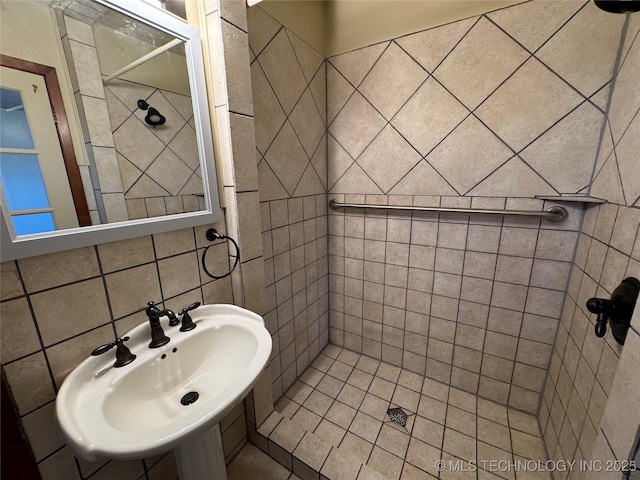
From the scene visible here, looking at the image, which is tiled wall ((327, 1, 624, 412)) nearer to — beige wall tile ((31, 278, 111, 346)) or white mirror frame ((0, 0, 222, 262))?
white mirror frame ((0, 0, 222, 262))

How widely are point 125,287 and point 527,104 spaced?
5.77 ft

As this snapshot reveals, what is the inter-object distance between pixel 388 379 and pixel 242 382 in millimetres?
1337

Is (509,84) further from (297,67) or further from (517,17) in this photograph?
(297,67)

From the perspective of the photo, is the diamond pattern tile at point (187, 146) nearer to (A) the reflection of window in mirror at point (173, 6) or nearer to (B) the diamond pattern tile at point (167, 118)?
(B) the diamond pattern tile at point (167, 118)

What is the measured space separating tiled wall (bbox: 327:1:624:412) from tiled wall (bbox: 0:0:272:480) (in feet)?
2.55

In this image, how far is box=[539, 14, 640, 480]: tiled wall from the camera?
61 cm

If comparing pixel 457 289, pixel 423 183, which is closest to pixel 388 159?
pixel 423 183

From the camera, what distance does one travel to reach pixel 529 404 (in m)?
1.37

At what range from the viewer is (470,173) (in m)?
1.28

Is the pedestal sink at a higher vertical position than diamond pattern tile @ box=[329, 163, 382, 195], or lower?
lower

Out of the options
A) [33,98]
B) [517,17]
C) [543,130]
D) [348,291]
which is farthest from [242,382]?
[517,17]

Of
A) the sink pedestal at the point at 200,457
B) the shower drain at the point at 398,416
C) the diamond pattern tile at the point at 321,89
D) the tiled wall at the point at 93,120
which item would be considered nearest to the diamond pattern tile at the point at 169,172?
the tiled wall at the point at 93,120

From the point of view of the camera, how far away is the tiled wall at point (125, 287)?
0.60 meters

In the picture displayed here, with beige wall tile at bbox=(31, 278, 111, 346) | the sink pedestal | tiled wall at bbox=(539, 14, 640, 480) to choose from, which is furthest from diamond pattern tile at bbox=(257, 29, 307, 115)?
Result: the sink pedestal
